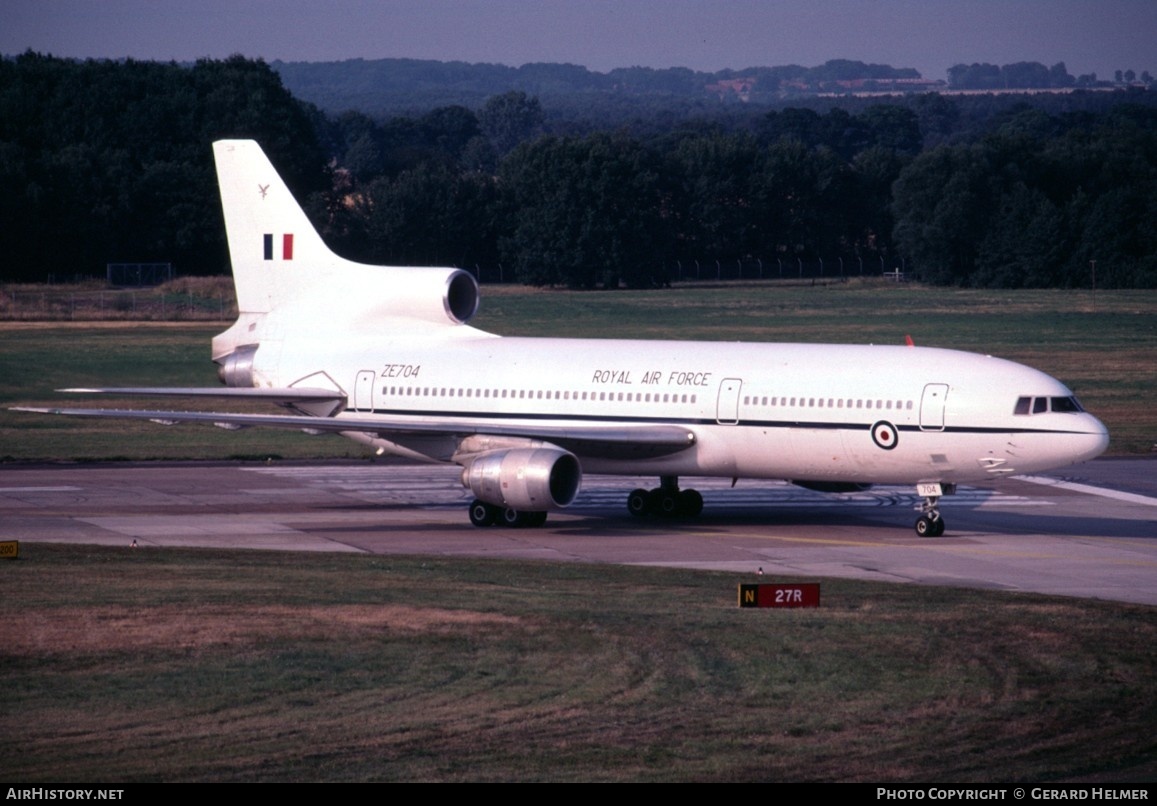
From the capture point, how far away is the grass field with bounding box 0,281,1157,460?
52438mm

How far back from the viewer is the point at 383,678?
18938 mm

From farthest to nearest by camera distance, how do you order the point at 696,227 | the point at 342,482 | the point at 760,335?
the point at 696,227 → the point at 760,335 → the point at 342,482

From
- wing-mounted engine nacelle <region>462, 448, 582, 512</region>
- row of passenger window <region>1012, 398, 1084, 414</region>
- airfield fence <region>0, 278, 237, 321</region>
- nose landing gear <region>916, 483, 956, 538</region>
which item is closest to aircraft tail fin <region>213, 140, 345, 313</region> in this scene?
wing-mounted engine nacelle <region>462, 448, 582, 512</region>

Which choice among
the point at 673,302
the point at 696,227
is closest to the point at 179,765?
the point at 673,302

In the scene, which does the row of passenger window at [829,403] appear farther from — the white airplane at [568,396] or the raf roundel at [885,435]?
the raf roundel at [885,435]

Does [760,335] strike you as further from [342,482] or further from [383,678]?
[383,678]

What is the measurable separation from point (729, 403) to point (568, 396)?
393 centimetres

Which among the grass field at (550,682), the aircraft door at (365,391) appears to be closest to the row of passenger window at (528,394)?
the aircraft door at (365,391)

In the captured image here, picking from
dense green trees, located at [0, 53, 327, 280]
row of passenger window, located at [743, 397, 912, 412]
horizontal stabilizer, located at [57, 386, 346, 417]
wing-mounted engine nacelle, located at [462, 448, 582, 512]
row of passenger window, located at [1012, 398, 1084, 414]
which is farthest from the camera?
dense green trees, located at [0, 53, 327, 280]

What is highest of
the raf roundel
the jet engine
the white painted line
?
the raf roundel

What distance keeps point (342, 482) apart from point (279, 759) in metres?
27.3

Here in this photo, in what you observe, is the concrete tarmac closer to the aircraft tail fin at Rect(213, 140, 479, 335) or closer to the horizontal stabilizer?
the horizontal stabilizer

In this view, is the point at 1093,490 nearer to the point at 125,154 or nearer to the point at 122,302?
the point at 122,302

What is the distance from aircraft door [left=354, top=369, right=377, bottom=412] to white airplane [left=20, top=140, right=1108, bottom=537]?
34mm
